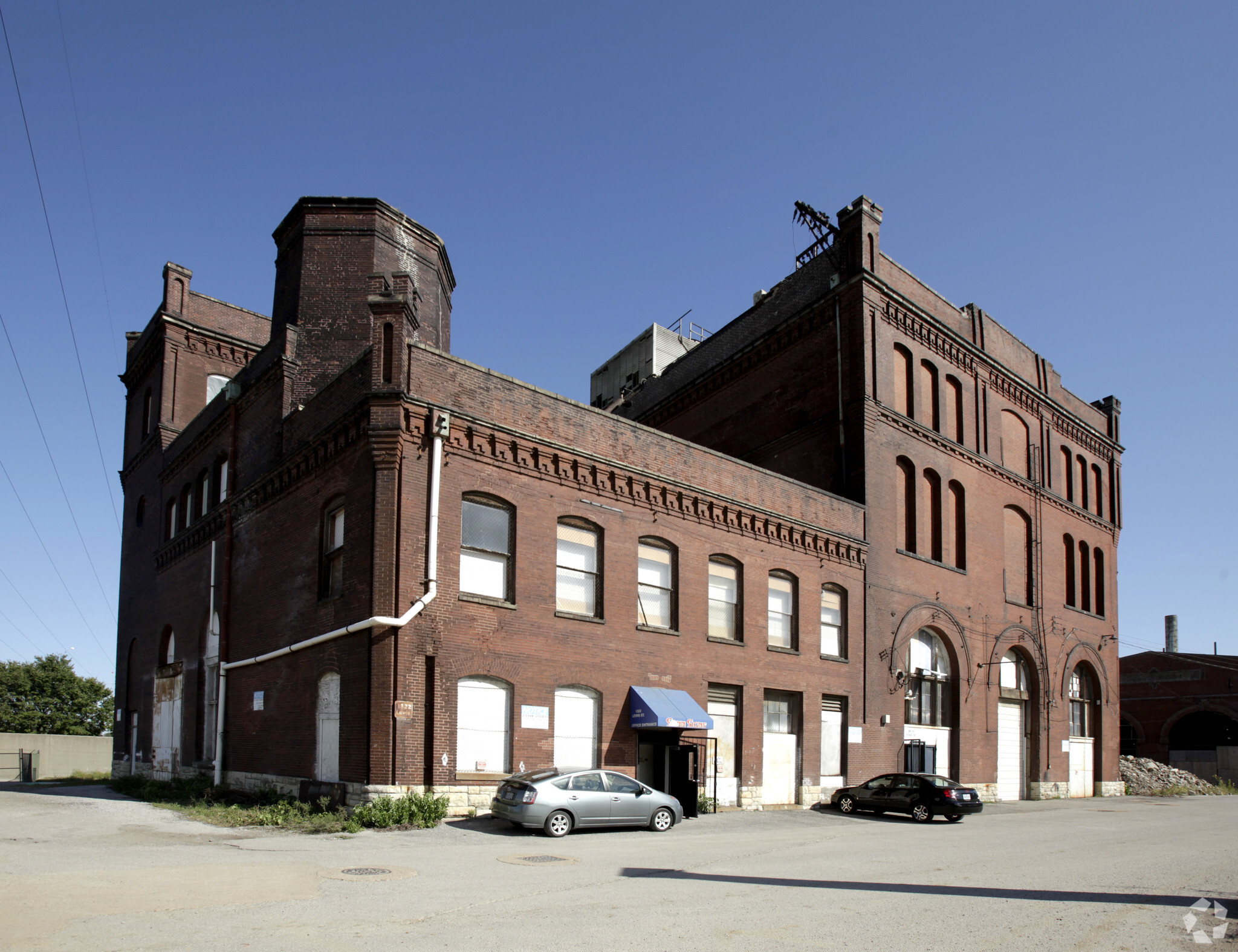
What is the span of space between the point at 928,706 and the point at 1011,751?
19.5 feet

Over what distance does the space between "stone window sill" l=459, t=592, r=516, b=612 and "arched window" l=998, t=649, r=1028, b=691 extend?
21.1 m

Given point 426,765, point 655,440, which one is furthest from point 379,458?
point 655,440

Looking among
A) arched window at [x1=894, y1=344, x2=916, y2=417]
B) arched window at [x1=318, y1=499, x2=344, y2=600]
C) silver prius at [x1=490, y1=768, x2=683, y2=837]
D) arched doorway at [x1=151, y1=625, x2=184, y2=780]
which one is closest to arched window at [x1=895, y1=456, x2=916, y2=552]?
arched window at [x1=894, y1=344, x2=916, y2=417]

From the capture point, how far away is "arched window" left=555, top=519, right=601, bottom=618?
21.5 m

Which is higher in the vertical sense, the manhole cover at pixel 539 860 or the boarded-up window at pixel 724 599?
the boarded-up window at pixel 724 599

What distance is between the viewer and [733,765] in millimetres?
24344

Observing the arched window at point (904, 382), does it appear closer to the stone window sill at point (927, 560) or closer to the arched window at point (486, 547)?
the stone window sill at point (927, 560)

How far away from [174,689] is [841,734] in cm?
2003

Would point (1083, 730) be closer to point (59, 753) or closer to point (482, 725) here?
point (482, 725)

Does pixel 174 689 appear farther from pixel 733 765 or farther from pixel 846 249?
pixel 846 249

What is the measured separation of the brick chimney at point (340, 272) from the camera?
24.8 m

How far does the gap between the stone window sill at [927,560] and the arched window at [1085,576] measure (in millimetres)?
10557

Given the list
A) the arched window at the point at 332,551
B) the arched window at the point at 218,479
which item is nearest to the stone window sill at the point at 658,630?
the arched window at the point at 332,551

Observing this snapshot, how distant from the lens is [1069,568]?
1551 inches
